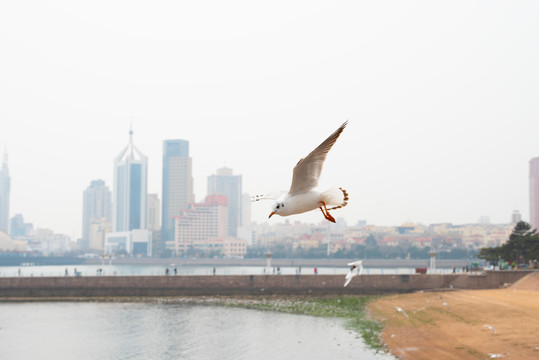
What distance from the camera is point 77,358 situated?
35.3 m

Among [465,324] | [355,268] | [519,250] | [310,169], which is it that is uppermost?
[310,169]

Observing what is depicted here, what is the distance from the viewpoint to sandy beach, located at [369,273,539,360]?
95.5ft

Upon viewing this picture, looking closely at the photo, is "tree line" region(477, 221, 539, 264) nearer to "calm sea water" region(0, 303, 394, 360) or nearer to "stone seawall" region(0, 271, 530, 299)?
"stone seawall" region(0, 271, 530, 299)

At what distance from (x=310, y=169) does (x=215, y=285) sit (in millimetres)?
58445

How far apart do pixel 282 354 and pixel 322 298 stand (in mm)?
25875

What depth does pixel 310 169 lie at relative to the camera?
6.46 m

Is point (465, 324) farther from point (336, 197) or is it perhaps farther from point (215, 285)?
Result: point (336, 197)

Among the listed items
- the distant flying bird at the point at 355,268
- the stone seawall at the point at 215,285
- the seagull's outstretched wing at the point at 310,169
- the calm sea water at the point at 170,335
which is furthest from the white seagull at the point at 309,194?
the stone seawall at the point at 215,285

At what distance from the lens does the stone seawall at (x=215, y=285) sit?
61.7 meters

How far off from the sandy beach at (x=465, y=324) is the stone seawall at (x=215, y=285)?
846 centimetres

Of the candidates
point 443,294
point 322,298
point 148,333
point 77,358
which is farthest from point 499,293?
point 77,358

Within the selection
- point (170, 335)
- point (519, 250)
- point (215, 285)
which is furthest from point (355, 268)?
point (519, 250)

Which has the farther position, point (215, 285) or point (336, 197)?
point (215, 285)

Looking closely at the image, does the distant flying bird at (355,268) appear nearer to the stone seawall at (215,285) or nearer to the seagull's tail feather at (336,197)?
the seagull's tail feather at (336,197)
